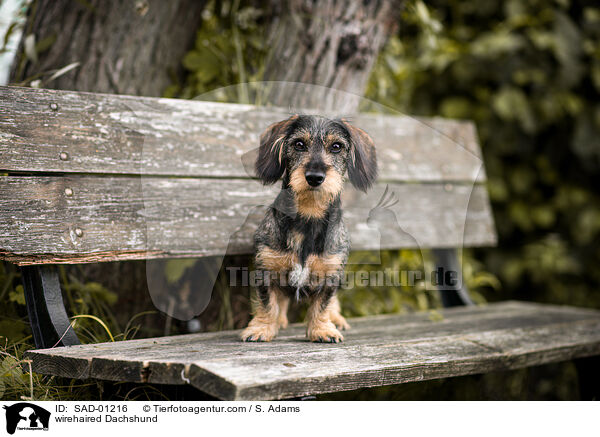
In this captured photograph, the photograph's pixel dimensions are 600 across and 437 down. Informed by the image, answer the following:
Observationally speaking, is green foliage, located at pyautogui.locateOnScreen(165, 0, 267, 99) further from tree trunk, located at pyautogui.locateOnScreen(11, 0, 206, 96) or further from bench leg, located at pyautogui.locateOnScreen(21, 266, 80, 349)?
bench leg, located at pyautogui.locateOnScreen(21, 266, 80, 349)

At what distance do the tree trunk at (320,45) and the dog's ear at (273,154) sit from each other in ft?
3.54

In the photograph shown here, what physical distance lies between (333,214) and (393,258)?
6.20 ft

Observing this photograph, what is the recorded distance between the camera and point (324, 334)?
2.34 meters

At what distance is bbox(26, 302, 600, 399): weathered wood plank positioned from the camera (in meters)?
1.76

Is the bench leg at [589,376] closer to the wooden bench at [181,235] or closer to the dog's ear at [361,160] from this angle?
the wooden bench at [181,235]

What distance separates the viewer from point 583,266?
17.0 ft

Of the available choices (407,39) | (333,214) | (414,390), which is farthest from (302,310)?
(407,39)

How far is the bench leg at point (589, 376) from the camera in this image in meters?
3.15

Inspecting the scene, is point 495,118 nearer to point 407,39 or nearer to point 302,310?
point 407,39

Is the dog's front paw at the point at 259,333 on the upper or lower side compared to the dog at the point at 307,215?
lower

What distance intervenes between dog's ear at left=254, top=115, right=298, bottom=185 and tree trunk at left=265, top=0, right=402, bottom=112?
1080 mm

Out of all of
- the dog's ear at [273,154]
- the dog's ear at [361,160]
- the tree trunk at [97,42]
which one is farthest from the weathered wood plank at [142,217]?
the tree trunk at [97,42]
